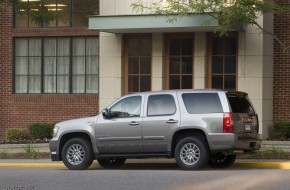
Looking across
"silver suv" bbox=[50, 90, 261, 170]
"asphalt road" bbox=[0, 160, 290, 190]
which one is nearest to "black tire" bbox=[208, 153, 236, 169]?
"silver suv" bbox=[50, 90, 261, 170]

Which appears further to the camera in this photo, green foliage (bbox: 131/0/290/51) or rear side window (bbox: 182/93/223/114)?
green foliage (bbox: 131/0/290/51)

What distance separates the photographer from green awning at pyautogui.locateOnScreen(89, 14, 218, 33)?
→ 2350 centimetres

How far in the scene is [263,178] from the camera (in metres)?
15.0

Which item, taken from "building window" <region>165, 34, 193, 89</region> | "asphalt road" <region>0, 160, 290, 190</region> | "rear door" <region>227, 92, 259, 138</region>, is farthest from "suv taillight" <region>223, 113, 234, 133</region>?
"building window" <region>165, 34, 193, 89</region>

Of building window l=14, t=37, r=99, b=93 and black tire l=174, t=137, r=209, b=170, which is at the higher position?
building window l=14, t=37, r=99, b=93

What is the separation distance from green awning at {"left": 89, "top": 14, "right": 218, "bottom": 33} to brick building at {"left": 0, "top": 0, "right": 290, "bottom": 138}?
3 cm

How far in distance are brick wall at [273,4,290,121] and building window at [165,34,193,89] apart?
282 cm

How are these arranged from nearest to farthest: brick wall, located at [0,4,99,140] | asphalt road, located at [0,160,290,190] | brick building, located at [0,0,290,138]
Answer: asphalt road, located at [0,160,290,190], brick building, located at [0,0,290,138], brick wall, located at [0,4,99,140]

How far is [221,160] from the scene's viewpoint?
18.4m

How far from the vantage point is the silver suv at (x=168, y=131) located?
55.6 ft

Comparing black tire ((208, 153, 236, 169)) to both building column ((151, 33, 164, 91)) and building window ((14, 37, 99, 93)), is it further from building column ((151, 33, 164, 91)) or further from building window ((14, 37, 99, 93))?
building window ((14, 37, 99, 93))

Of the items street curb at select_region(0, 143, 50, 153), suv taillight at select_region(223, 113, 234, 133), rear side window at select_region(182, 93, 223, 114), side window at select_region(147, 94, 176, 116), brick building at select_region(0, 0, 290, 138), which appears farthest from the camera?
brick building at select_region(0, 0, 290, 138)

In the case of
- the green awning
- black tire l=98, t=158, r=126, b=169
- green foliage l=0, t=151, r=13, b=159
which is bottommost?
green foliage l=0, t=151, r=13, b=159

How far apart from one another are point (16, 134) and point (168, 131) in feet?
36.3
